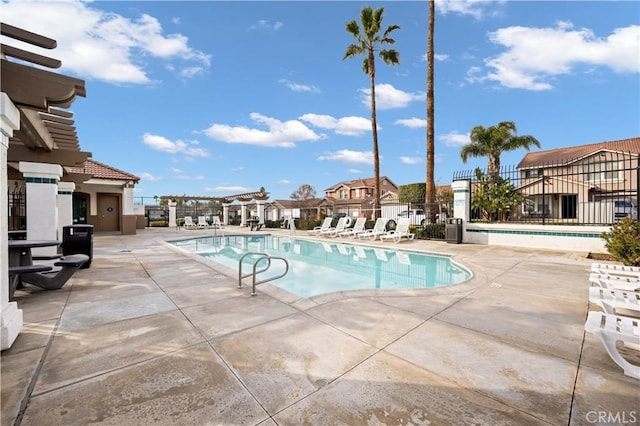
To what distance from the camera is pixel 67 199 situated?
9.76 meters

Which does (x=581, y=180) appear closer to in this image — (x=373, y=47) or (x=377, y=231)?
(x=373, y=47)

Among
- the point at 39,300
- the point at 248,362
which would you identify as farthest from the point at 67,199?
the point at 248,362

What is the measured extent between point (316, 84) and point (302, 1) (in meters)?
7.87

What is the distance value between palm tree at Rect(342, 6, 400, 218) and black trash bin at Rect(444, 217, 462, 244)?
583 cm

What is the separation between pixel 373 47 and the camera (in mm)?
17328

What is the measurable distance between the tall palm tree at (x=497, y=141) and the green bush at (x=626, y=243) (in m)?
17.9

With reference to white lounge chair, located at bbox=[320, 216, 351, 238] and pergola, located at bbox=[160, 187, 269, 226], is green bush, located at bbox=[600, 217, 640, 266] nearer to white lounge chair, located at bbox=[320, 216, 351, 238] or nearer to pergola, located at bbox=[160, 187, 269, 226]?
white lounge chair, located at bbox=[320, 216, 351, 238]

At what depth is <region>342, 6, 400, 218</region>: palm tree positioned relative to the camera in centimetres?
1691

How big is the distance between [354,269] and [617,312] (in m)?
5.43

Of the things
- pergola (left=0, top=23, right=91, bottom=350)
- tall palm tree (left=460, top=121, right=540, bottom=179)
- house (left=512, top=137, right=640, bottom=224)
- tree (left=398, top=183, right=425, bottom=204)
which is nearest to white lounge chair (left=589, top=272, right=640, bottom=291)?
pergola (left=0, top=23, right=91, bottom=350)

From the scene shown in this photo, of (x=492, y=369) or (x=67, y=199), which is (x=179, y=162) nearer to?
(x=67, y=199)

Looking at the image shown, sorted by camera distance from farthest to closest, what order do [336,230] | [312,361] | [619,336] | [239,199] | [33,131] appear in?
[239,199], [336,230], [33,131], [312,361], [619,336]

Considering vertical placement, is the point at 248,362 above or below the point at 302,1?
below

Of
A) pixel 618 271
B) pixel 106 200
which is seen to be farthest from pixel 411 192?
pixel 618 271
